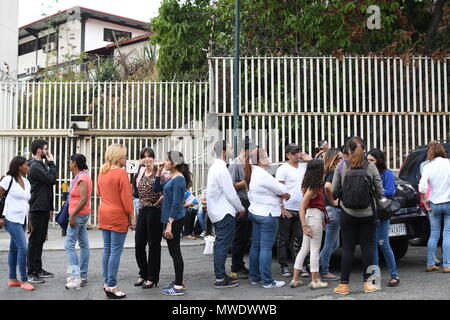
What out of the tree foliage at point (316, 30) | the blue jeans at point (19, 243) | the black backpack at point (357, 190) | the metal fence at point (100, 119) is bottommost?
the blue jeans at point (19, 243)

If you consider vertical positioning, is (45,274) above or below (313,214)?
below

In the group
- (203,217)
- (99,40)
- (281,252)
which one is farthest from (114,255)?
(99,40)

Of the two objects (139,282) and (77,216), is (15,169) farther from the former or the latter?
(139,282)

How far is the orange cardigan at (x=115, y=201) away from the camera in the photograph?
647 cm

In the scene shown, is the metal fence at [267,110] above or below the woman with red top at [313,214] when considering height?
above

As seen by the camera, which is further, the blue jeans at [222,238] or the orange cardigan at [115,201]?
the blue jeans at [222,238]

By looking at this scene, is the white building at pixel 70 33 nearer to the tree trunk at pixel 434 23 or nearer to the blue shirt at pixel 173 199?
the tree trunk at pixel 434 23

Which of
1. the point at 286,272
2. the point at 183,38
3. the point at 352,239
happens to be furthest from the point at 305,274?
the point at 183,38

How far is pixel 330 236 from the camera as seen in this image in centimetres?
730

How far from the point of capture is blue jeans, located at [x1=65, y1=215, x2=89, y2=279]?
7.06 m

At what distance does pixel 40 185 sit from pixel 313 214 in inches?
146

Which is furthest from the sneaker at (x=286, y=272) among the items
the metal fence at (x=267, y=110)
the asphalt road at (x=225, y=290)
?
the metal fence at (x=267, y=110)

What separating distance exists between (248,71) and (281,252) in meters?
6.34

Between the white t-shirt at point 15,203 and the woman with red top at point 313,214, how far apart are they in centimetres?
348
